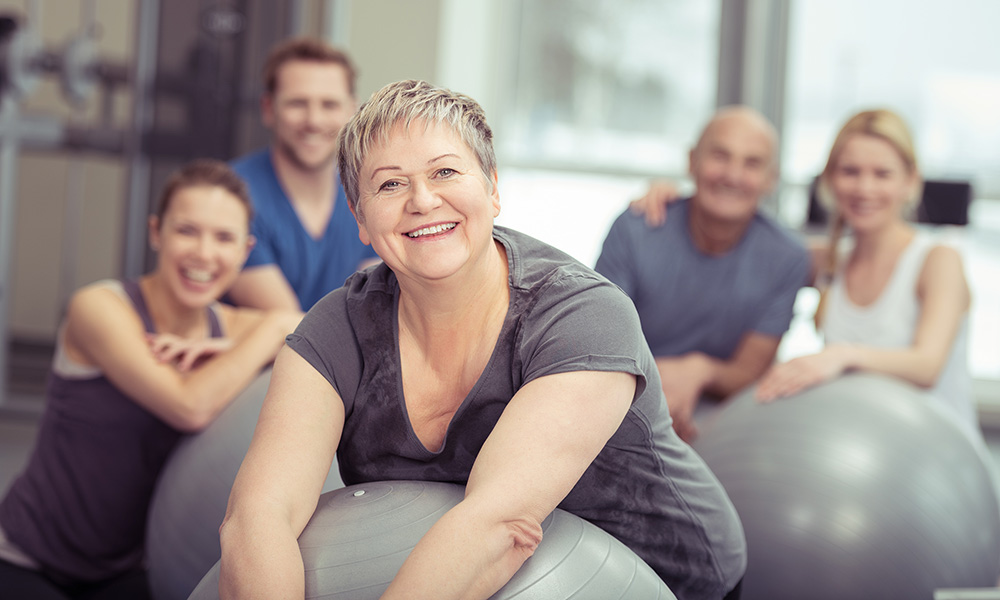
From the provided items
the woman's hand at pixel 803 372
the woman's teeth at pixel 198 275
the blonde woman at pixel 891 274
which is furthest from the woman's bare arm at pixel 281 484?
the blonde woman at pixel 891 274

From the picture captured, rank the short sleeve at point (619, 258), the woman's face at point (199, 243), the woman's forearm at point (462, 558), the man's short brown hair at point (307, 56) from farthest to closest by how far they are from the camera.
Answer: the man's short brown hair at point (307, 56) < the short sleeve at point (619, 258) < the woman's face at point (199, 243) < the woman's forearm at point (462, 558)

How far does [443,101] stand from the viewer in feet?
3.91

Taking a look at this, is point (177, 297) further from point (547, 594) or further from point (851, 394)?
point (851, 394)

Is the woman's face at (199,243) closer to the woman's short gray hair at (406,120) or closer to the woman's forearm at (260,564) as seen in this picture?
the woman's short gray hair at (406,120)

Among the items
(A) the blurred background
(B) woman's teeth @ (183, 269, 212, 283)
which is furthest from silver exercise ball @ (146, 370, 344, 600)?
(A) the blurred background

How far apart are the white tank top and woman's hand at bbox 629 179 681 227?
0.55 meters

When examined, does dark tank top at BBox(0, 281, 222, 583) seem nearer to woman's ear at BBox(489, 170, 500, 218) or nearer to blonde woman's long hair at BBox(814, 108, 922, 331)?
woman's ear at BBox(489, 170, 500, 218)

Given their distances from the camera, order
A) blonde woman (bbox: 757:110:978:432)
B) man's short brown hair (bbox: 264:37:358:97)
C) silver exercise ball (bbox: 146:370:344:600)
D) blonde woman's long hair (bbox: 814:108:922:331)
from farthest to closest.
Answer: man's short brown hair (bbox: 264:37:358:97) < blonde woman's long hair (bbox: 814:108:922:331) < blonde woman (bbox: 757:110:978:432) < silver exercise ball (bbox: 146:370:344:600)

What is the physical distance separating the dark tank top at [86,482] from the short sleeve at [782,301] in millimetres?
1476

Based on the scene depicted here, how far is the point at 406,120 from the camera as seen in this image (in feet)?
3.83

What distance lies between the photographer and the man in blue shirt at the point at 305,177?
2535 millimetres

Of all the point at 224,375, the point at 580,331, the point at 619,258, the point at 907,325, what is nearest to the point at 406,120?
the point at 580,331

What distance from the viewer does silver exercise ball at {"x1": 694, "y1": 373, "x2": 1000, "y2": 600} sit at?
1.73 meters

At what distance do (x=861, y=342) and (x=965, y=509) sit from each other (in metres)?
0.62
